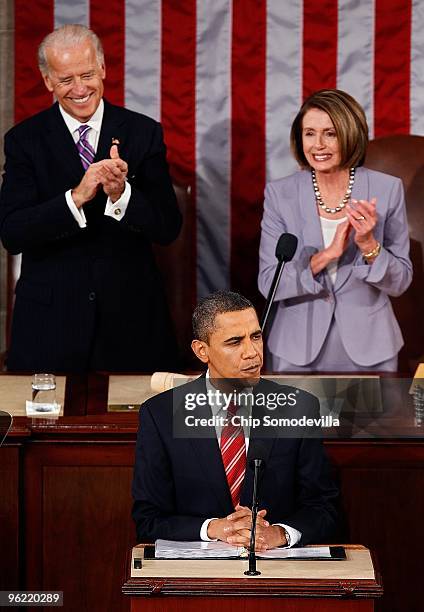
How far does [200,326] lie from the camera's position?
324 centimetres

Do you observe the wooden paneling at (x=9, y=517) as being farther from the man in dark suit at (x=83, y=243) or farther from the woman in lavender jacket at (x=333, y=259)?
the woman in lavender jacket at (x=333, y=259)

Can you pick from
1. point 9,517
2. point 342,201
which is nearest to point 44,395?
point 9,517

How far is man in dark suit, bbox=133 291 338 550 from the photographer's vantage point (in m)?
3.16

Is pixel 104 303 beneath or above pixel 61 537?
above

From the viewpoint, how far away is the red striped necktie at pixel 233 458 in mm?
3174

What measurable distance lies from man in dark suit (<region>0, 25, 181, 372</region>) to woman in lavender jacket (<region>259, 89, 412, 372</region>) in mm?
425

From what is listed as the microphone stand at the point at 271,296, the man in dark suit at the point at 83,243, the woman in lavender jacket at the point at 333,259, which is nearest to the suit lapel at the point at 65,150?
the man in dark suit at the point at 83,243

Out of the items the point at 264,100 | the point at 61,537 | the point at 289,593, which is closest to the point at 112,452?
the point at 61,537

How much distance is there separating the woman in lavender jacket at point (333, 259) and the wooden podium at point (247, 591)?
5.19 feet

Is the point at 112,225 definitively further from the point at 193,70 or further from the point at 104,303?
the point at 193,70

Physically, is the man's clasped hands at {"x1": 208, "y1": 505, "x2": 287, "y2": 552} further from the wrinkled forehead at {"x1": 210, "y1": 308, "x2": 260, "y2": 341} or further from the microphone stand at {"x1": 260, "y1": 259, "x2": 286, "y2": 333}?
the microphone stand at {"x1": 260, "y1": 259, "x2": 286, "y2": 333}

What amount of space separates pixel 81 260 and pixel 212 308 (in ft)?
3.98

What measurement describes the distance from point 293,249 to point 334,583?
1412mm

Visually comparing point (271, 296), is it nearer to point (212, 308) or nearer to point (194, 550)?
point (212, 308)
